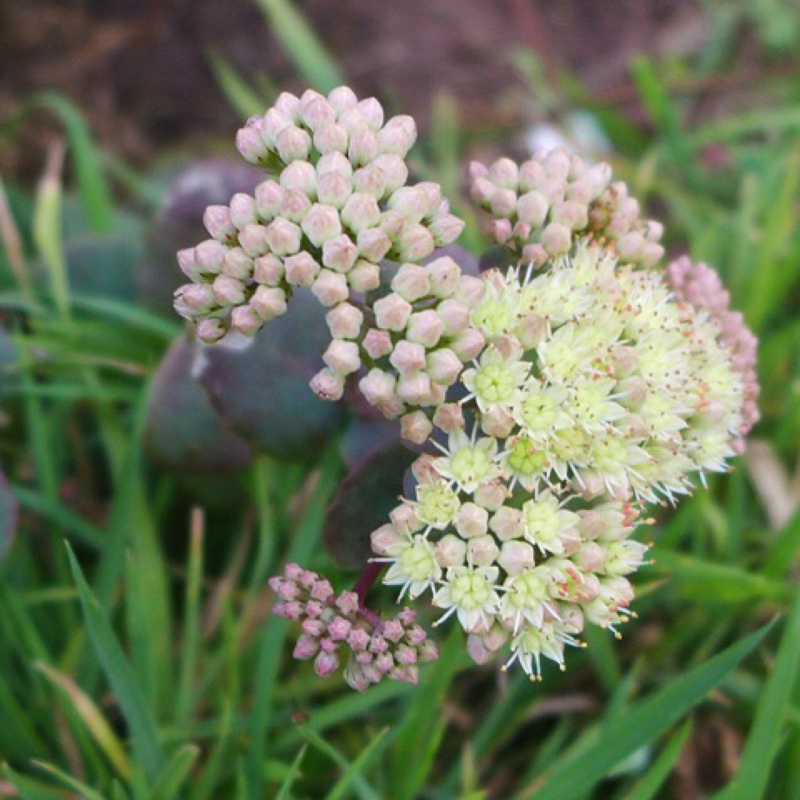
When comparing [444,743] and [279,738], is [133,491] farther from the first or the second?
[444,743]

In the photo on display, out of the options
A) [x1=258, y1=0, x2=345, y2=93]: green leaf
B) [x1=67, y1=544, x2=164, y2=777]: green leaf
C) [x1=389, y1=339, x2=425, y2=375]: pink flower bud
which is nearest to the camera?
[x1=389, y1=339, x2=425, y2=375]: pink flower bud

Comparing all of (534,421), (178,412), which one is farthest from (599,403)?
(178,412)

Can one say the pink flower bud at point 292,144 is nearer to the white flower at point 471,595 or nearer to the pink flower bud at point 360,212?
the pink flower bud at point 360,212

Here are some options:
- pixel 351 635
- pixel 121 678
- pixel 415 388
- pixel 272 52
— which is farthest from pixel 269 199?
pixel 272 52

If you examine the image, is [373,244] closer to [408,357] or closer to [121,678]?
[408,357]

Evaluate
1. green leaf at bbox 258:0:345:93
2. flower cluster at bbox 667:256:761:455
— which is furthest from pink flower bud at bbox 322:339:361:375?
green leaf at bbox 258:0:345:93

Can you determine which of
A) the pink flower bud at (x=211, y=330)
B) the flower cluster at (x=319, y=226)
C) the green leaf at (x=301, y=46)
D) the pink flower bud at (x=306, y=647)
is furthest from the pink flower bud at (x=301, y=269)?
the green leaf at (x=301, y=46)

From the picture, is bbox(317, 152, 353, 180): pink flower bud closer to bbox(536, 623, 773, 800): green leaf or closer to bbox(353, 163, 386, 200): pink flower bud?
bbox(353, 163, 386, 200): pink flower bud
